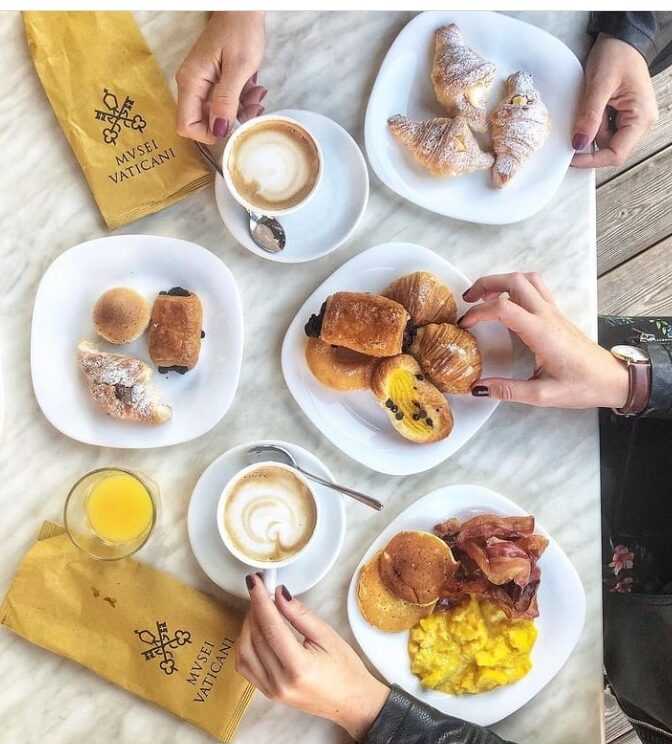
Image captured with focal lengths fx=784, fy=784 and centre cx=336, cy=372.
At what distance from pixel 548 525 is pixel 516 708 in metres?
0.29

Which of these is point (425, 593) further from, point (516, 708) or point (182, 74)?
point (182, 74)

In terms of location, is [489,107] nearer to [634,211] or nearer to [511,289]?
[511,289]

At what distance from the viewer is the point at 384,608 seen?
124 cm

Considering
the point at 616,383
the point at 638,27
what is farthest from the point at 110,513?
the point at 638,27

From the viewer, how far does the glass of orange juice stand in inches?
48.3

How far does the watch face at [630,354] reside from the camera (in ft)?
4.04

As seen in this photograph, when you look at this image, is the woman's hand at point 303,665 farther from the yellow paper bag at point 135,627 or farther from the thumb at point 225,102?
the thumb at point 225,102

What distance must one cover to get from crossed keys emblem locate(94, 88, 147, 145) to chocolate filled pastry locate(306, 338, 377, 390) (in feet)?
1.50

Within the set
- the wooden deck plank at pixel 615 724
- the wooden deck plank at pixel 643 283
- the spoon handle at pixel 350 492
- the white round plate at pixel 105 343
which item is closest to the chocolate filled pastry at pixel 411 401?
the spoon handle at pixel 350 492

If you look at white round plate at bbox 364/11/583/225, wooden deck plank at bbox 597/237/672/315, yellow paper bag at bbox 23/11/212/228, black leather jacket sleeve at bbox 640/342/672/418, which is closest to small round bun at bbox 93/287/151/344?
yellow paper bag at bbox 23/11/212/228

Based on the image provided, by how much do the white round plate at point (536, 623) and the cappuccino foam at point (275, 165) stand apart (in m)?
0.53

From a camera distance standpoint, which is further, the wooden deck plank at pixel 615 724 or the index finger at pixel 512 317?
the wooden deck plank at pixel 615 724

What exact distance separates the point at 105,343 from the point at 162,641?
1.59 ft

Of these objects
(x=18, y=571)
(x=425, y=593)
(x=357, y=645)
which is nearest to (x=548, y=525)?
(x=425, y=593)
